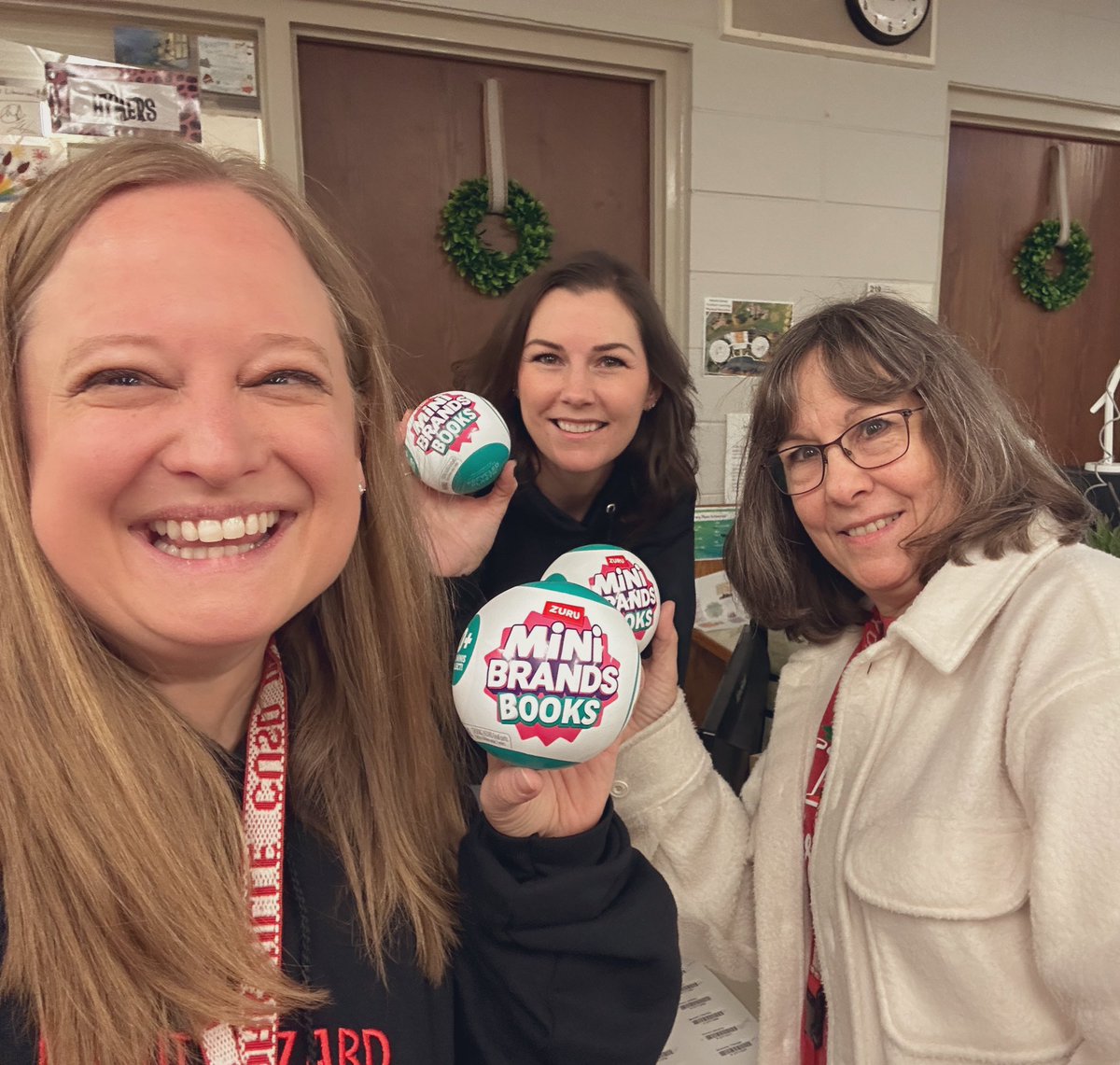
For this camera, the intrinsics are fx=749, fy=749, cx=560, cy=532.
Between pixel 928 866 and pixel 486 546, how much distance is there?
0.97 metres

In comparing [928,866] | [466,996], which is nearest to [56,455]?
[466,996]

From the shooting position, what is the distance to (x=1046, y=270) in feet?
10.2

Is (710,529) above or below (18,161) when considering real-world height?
below

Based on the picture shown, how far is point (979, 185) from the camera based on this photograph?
118 inches

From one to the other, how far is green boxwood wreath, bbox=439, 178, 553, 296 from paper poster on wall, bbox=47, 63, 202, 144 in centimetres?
76

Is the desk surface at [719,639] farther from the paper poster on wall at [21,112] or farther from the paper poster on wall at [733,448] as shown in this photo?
the paper poster on wall at [21,112]

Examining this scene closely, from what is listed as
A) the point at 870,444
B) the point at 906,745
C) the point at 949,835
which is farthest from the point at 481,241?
the point at 949,835

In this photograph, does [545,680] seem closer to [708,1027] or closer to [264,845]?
[264,845]

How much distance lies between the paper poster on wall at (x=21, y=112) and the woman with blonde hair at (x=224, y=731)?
6.11 feet

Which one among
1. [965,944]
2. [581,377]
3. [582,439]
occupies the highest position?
[581,377]

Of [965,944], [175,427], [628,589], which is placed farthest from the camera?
[628,589]

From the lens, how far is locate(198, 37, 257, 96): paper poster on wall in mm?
2135

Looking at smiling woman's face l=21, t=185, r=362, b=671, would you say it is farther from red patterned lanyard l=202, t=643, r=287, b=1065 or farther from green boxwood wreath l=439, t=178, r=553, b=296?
green boxwood wreath l=439, t=178, r=553, b=296

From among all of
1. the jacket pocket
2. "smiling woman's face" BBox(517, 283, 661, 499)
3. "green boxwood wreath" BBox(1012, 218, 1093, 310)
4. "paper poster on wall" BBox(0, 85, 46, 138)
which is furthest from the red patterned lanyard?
"green boxwood wreath" BBox(1012, 218, 1093, 310)
